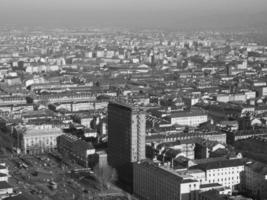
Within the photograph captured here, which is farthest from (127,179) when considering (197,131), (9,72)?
(9,72)

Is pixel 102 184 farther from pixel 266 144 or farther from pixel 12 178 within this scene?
pixel 266 144

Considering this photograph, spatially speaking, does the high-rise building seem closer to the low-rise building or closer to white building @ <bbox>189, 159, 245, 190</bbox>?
the low-rise building

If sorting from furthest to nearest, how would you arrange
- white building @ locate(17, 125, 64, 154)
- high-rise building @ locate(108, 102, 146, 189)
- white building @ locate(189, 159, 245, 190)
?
1. white building @ locate(17, 125, 64, 154)
2. high-rise building @ locate(108, 102, 146, 189)
3. white building @ locate(189, 159, 245, 190)

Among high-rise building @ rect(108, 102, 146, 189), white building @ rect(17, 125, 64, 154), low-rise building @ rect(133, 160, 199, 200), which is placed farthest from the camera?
white building @ rect(17, 125, 64, 154)

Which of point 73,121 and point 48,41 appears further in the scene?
point 48,41

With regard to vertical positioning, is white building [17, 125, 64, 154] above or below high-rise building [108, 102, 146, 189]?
below

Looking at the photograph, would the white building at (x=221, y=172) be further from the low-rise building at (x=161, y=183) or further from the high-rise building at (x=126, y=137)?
the high-rise building at (x=126, y=137)

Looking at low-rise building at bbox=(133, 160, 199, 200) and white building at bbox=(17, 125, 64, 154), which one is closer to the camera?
low-rise building at bbox=(133, 160, 199, 200)

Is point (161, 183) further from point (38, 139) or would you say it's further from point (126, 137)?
point (38, 139)
